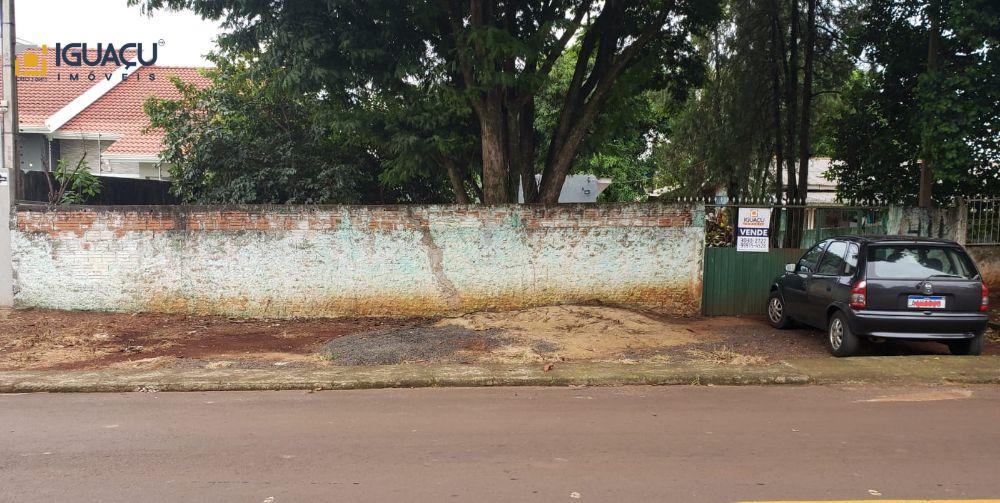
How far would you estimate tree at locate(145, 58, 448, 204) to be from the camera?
1379cm

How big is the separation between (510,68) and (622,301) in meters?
4.27

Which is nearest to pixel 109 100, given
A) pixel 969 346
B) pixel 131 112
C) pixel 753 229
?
pixel 131 112

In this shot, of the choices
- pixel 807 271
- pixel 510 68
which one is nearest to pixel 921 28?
pixel 807 271

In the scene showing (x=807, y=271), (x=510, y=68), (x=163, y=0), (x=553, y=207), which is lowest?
(x=807, y=271)

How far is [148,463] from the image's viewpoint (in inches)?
194

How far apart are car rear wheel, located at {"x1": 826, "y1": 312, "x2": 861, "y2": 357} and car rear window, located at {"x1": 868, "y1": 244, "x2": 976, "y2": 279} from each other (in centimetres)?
71

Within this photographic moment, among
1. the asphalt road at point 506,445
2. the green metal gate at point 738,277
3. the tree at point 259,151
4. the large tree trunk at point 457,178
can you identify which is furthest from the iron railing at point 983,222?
the tree at point 259,151

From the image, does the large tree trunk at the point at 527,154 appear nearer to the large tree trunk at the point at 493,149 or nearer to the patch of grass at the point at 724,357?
Answer: the large tree trunk at the point at 493,149

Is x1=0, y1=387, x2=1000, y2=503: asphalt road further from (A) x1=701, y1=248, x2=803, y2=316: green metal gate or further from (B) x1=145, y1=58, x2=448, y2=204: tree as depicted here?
(B) x1=145, y1=58, x2=448, y2=204: tree

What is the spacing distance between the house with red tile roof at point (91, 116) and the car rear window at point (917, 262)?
55.8ft

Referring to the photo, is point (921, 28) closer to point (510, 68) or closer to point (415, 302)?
point (510, 68)

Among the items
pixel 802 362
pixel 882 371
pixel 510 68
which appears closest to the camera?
pixel 882 371

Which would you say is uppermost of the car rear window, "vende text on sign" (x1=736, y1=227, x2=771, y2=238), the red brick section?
the red brick section

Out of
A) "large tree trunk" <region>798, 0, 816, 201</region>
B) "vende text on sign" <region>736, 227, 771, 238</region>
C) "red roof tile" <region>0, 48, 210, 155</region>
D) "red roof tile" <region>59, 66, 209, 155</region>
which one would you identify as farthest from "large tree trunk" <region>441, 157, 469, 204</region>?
"red roof tile" <region>0, 48, 210, 155</region>
